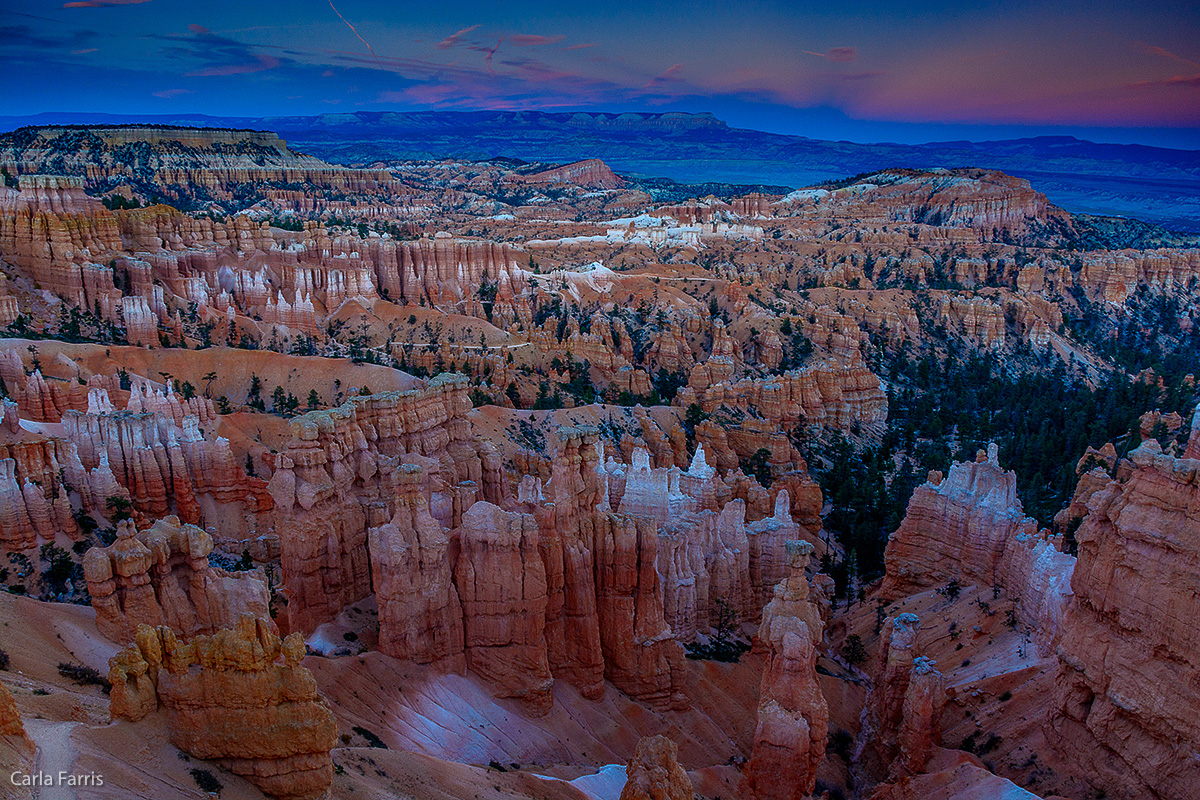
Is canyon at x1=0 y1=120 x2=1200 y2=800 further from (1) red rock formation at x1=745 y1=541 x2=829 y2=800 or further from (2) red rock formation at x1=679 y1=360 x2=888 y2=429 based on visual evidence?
(2) red rock formation at x1=679 y1=360 x2=888 y2=429

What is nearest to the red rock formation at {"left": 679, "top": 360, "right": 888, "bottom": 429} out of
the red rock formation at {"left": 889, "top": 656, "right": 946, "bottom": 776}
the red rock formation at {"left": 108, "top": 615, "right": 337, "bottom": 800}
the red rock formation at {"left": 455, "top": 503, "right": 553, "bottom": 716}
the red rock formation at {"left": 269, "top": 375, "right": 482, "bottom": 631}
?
the red rock formation at {"left": 269, "top": 375, "right": 482, "bottom": 631}

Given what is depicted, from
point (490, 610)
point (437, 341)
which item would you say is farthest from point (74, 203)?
point (490, 610)

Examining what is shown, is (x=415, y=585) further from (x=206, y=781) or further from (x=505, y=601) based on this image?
(x=206, y=781)

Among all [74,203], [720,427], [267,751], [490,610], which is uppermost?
[74,203]

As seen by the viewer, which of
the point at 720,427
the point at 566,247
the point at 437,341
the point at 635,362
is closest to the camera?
the point at 720,427

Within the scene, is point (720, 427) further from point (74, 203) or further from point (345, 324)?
point (74, 203)

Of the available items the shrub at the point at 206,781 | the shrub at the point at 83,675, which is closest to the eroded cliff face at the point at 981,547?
the shrub at the point at 206,781

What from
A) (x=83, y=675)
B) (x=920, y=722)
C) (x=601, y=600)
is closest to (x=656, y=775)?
(x=920, y=722)
